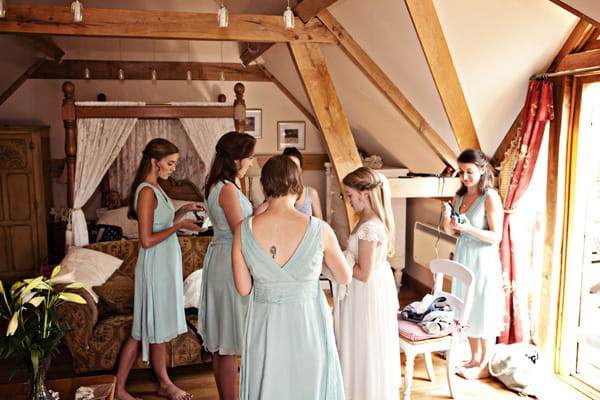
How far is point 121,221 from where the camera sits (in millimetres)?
6164

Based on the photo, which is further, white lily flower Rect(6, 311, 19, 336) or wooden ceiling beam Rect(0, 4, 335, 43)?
wooden ceiling beam Rect(0, 4, 335, 43)

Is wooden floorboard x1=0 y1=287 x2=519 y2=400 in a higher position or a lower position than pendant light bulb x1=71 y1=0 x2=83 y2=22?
lower

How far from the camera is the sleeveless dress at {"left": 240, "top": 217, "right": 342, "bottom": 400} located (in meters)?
2.10

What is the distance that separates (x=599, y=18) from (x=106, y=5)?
16.1 ft

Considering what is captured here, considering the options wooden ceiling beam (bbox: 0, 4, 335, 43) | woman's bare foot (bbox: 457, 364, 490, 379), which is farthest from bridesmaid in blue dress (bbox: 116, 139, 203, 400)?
woman's bare foot (bbox: 457, 364, 490, 379)

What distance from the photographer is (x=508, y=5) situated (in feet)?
9.64

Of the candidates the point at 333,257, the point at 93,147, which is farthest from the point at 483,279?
the point at 93,147

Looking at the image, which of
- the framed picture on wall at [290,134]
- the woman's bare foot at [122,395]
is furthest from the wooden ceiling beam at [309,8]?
the framed picture on wall at [290,134]

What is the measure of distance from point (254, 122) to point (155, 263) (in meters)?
4.35

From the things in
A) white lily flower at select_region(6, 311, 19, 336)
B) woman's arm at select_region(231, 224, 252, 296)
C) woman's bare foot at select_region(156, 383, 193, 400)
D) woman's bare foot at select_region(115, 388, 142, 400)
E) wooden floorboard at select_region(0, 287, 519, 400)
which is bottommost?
wooden floorboard at select_region(0, 287, 519, 400)

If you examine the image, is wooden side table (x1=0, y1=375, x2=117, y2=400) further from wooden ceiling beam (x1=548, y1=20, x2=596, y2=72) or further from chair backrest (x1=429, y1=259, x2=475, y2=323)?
wooden ceiling beam (x1=548, y1=20, x2=596, y2=72)

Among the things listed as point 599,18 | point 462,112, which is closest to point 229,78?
point 462,112

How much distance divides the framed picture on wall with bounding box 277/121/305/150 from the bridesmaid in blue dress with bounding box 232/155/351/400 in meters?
5.24

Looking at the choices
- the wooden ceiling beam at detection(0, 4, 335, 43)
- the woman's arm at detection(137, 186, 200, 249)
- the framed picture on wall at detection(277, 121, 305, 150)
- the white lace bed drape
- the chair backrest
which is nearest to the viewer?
the woman's arm at detection(137, 186, 200, 249)
